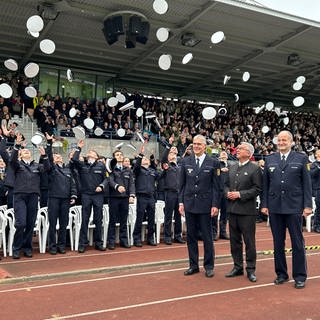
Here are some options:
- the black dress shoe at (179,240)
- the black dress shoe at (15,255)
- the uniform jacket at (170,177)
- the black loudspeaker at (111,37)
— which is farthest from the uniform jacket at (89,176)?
the black loudspeaker at (111,37)

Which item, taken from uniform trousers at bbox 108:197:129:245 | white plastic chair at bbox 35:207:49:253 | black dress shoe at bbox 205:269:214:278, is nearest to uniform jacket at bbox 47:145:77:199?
white plastic chair at bbox 35:207:49:253

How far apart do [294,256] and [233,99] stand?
22241 mm

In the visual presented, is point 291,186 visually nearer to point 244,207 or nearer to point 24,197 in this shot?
point 244,207

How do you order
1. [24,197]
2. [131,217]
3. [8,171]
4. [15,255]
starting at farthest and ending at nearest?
[131,217]
[8,171]
[24,197]
[15,255]

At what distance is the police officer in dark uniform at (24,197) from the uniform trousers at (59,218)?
0.34 m

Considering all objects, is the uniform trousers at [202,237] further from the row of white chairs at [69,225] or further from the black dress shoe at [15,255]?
the black dress shoe at [15,255]

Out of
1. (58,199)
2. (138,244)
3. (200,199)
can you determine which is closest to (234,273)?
(200,199)

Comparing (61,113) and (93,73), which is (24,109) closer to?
(61,113)

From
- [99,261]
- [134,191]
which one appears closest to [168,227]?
[134,191]

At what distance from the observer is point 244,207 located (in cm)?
574

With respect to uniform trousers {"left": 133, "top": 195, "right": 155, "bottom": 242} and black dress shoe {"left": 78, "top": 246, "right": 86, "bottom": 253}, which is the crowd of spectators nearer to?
uniform trousers {"left": 133, "top": 195, "right": 155, "bottom": 242}

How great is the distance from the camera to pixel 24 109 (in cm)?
1577

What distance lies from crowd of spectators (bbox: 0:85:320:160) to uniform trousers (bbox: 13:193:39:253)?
7160mm

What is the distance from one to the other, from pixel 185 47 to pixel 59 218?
12.6 m
